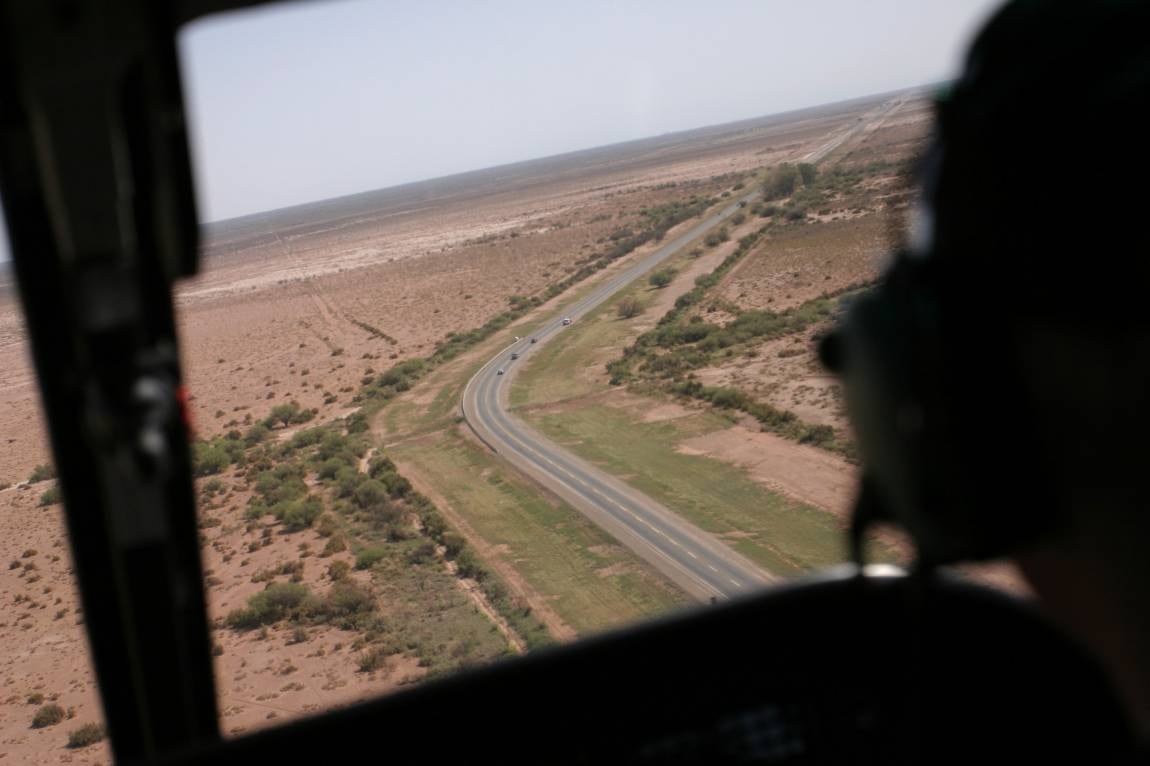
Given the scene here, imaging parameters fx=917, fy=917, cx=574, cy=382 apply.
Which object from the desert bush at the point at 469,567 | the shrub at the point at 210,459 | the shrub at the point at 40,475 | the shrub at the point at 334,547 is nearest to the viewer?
the desert bush at the point at 469,567

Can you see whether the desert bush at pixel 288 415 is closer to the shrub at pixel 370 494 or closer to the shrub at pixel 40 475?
the shrub at pixel 40 475

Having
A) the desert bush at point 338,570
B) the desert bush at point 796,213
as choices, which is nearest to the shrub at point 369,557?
the desert bush at point 338,570

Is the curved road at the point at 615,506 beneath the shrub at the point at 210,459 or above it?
above

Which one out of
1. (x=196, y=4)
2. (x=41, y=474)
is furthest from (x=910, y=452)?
(x=41, y=474)

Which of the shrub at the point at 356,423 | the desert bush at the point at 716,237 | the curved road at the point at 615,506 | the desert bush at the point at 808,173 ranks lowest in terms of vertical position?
the shrub at the point at 356,423

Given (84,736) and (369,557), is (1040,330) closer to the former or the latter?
(84,736)

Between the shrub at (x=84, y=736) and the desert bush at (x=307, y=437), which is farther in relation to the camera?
the desert bush at (x=307, y=437)
